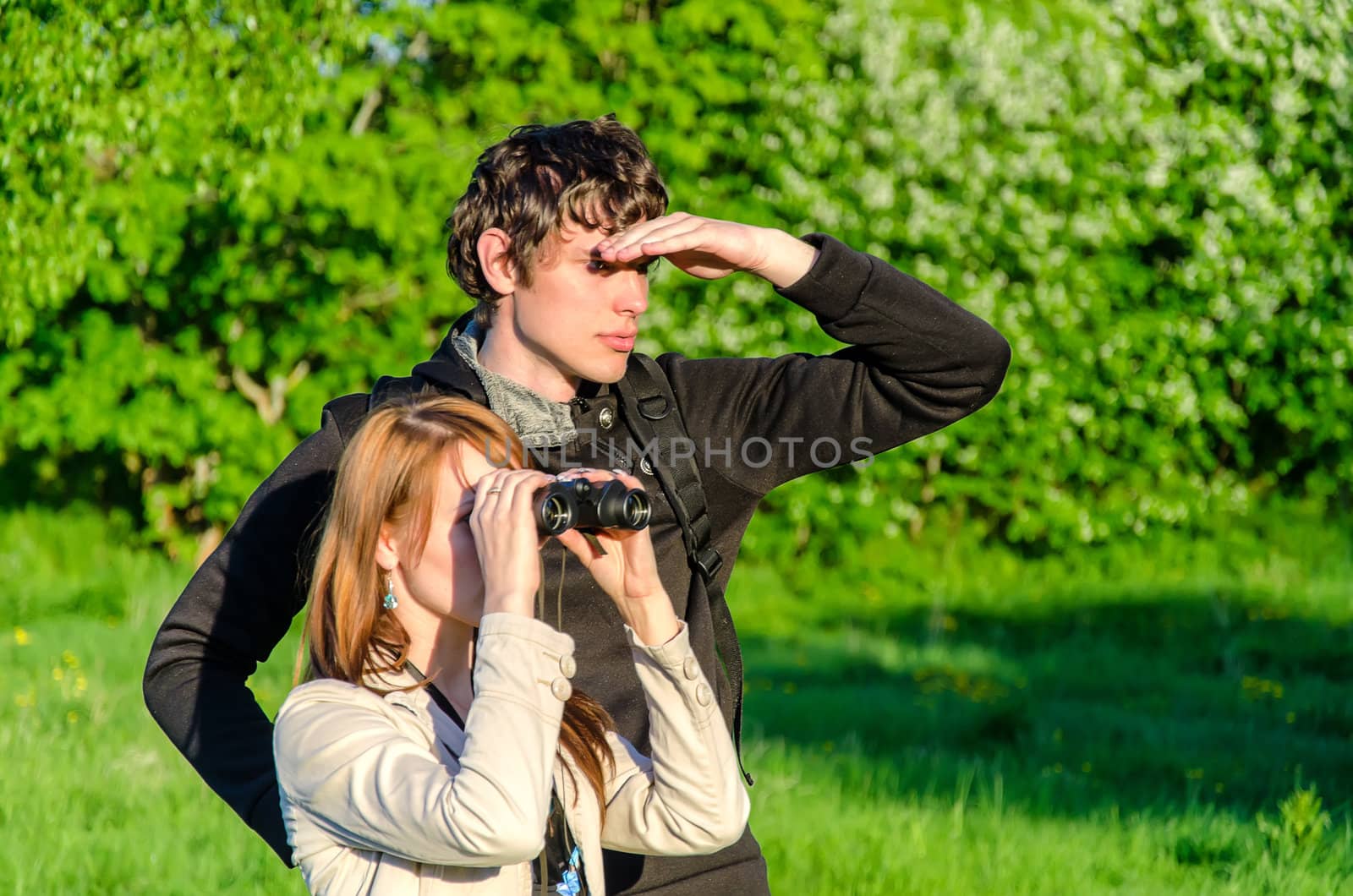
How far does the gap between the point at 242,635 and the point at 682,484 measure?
32.8 inches

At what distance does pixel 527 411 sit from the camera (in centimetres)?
264

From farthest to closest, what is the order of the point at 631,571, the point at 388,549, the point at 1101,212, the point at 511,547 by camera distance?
the point at 1101,212 → the point at 388,549 → the point at 631,571 → the point at 511,547

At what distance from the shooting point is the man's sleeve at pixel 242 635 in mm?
2453

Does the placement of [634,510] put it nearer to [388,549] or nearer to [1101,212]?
[388,549]

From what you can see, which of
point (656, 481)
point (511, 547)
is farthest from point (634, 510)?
point (656, 481)

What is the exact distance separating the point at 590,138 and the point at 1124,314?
916 centimetres

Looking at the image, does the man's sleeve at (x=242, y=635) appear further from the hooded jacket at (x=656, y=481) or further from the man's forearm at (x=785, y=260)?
the man's forearm at (x=785, y=260)

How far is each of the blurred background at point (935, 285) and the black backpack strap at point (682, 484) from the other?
489 cm

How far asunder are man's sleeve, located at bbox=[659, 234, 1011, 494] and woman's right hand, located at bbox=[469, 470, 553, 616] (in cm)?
76

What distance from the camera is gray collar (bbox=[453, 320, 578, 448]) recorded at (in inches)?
103

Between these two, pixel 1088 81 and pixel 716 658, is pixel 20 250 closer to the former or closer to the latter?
pixel 716 658

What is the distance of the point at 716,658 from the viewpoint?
103 inches

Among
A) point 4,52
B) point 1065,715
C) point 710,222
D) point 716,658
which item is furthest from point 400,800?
point 1065,715

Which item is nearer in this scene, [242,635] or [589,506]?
[589,506]
